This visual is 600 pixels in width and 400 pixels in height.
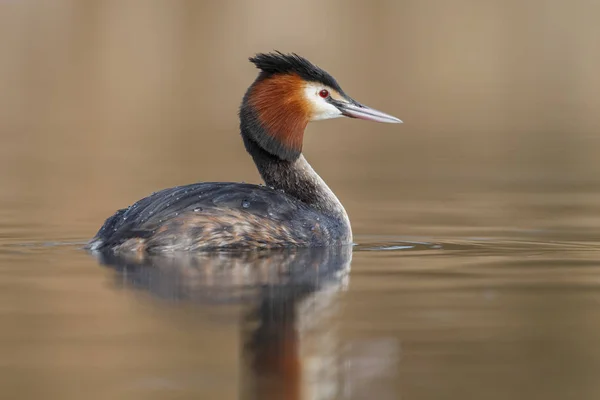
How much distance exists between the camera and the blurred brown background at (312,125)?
1697cm

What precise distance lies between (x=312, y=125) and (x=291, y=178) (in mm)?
16942


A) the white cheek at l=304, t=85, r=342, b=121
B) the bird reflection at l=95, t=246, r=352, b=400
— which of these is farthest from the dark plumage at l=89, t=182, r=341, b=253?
the white cheek at l=304, t=85, r=342, b=121

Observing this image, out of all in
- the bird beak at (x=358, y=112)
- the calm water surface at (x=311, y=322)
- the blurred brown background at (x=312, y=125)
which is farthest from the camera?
the blurred brown background at (x=312, y=125)

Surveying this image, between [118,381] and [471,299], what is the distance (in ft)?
9.26

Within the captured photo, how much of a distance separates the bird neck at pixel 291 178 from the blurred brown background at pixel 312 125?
1.59 m

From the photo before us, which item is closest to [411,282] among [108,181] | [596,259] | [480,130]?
[596,259]

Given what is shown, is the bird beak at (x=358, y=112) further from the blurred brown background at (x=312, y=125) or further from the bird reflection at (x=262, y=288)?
the blurred brown background at (x=312, y=125)

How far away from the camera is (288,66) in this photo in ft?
36.2

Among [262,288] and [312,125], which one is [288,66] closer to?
→ [262,288]

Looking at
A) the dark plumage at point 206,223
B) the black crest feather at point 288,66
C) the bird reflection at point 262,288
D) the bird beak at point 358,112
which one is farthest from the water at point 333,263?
the black crest feather at point 288,66

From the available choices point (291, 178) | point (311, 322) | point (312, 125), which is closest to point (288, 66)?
point (291, 178)

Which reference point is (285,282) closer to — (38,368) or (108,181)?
(38,368)

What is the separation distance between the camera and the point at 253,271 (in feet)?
30.1

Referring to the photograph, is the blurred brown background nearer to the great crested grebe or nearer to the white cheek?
the great crested grebe
